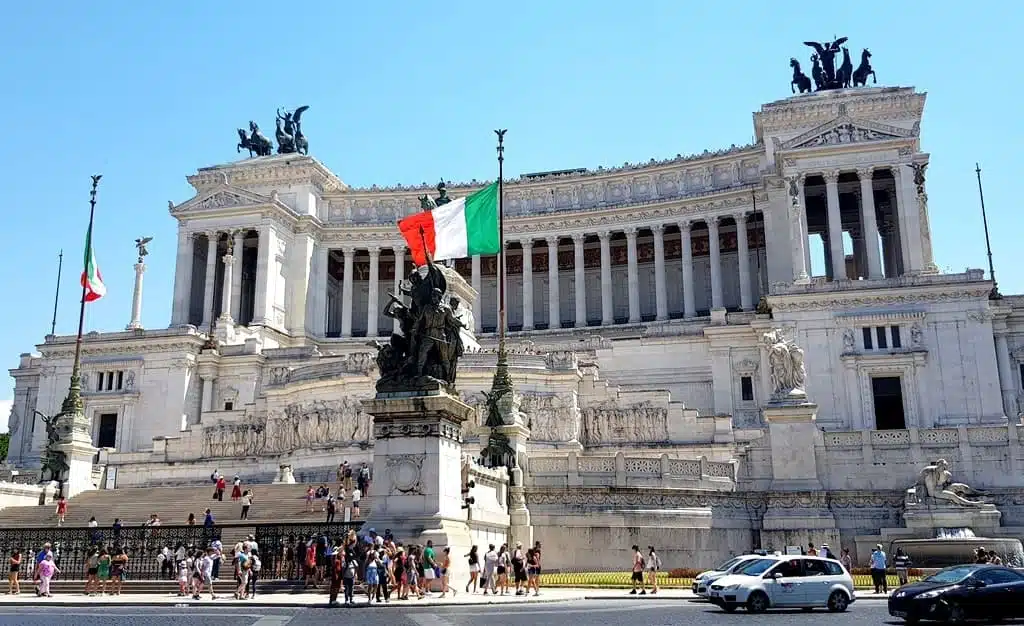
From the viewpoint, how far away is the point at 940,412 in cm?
5569

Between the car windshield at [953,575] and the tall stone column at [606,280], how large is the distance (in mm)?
62627

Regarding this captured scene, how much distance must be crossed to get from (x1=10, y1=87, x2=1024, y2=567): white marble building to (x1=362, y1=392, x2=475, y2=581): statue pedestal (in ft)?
40.6

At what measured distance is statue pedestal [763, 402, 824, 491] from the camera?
125 ft

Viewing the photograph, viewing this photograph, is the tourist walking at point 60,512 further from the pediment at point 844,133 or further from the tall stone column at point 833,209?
the pediment at point 844,133

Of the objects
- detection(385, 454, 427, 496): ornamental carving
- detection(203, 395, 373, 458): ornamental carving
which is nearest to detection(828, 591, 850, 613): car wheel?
detection(385, 454, 427, 496): ornamental carving

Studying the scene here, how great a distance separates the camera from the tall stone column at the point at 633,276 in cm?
8112

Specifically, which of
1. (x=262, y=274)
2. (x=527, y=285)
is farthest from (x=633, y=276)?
(x=262, y=274)

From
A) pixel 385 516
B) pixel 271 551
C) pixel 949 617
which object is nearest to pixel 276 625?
pixel 385 516

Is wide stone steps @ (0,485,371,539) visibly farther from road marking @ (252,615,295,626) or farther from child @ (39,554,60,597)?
road marking @ (252,615,295,626)

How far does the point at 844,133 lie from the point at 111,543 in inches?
2349

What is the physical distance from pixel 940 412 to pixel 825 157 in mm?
23303

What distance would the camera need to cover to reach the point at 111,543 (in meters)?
29.1

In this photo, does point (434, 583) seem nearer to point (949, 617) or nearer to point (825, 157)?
point (949, 617)

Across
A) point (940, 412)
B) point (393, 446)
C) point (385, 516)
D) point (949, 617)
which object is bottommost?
point (949, 617)
